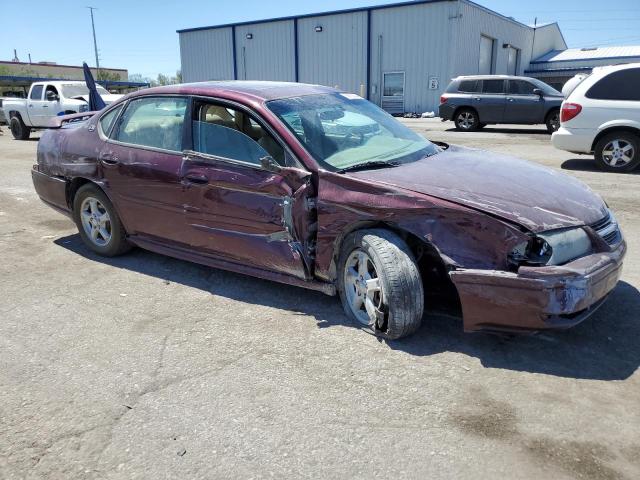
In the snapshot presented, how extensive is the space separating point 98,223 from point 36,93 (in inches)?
607

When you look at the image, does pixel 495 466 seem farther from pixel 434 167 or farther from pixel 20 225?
pixel 20 225

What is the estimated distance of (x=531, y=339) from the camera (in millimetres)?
3455

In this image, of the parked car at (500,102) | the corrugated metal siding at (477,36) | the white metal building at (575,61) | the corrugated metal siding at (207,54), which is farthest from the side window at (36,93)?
the white metal building at (575,61)

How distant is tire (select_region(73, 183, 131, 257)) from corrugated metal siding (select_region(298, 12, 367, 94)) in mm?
27297

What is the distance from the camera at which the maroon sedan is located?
302 centimetres

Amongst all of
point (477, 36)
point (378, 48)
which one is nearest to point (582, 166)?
point (378, 48)

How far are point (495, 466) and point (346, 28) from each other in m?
31.7

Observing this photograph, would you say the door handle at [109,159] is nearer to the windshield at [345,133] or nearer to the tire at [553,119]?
the windshield at [345,133]

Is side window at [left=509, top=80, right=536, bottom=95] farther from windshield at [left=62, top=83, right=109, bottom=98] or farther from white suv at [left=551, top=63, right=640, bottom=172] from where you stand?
windshield at [left=62, top=83, right=109, bottom=98]

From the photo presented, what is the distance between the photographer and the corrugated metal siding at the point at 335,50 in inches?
1214

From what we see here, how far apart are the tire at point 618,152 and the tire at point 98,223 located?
8112mm

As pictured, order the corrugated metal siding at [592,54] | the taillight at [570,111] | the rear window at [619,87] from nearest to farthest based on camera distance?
1. the rear window at [619,87]
2. the taillight at [570,111]
3. the corrugated metal siding at [592,54]

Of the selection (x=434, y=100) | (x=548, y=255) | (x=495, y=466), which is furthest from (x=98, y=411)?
(x=434, y=100)

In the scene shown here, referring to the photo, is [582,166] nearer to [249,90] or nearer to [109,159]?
[249,90]
